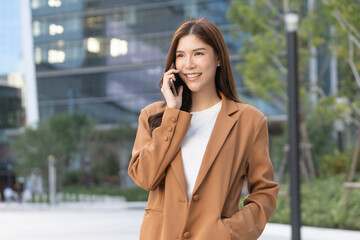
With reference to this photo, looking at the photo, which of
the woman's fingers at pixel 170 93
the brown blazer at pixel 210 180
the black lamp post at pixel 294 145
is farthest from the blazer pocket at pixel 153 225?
the black lamp post at pixel 294 145

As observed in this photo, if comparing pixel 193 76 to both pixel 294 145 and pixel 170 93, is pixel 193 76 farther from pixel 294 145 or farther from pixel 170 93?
pixel 294 145

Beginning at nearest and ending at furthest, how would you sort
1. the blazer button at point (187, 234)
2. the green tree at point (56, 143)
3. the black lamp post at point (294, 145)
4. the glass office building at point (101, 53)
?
the blazer button at point (187, 234)
the black lamp post at point (294, 145)
the green tree at point (56, 143)
the glass office building at point (101, 53)

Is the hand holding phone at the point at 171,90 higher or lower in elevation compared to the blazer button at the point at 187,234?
higher

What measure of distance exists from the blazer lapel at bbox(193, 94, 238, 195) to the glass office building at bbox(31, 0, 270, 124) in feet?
171

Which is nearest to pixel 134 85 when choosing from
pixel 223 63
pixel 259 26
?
pixel 259 26

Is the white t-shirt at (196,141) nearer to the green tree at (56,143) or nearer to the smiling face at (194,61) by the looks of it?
the smiling face at (194,61)

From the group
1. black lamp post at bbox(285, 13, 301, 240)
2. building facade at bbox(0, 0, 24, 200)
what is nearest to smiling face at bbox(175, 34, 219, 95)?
black lamp post at bbox(285, 13, 301, 240)

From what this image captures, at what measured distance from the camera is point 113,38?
57719 mm

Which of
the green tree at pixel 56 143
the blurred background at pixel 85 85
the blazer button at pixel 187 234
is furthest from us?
the blurred background at pixel 85 85

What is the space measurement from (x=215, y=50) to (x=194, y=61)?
0.12m

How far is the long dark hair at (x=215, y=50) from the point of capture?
8.23 feet

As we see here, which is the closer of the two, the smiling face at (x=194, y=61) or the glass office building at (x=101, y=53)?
the smiling face at (x=194, y=61)

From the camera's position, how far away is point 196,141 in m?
2.48

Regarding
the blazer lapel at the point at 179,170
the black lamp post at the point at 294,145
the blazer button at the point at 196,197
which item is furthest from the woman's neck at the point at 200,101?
the black lamp post at the point at 294,145
